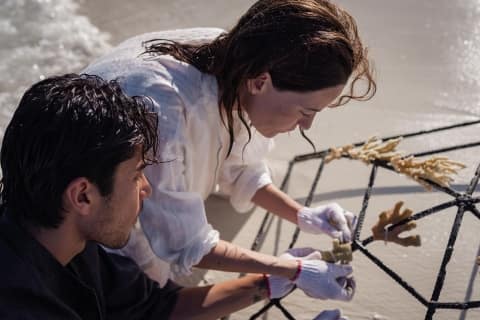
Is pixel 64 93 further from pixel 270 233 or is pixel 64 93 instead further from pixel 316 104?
pixel 270 233

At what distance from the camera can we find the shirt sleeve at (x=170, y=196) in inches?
51.6

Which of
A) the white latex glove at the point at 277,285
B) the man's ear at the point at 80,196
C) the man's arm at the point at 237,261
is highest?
the man's ear at the point at 80,196

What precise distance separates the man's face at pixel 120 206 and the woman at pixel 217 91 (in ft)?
0.76

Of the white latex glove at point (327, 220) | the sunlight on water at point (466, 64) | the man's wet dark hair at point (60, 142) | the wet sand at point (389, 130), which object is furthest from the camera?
the sunlight on water at point (466, 64)

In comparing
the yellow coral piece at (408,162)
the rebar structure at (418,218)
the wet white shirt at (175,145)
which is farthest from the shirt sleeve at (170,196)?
the yellow coral piece at (408,162)

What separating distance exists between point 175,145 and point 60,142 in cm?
41

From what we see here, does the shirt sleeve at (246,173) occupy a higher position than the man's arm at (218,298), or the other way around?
the shirt sleeve at (246,173)

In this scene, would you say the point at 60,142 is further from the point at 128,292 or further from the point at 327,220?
the point at 327,220

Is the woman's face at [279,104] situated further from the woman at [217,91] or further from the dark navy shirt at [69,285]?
the dark navy shirt at [69,285]

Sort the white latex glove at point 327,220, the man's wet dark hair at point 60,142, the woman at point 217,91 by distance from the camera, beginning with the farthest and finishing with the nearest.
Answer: the white latex glove at point 327,220 → the woman at point 217,91 → the man's wet dark hair at point 60,142

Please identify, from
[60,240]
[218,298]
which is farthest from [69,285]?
[218,298]

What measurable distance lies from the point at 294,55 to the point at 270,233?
90cm

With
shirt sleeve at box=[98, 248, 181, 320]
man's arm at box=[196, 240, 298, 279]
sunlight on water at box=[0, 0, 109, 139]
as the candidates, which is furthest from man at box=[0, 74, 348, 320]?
sunlight on water at box=[0, 0, 109, 139]

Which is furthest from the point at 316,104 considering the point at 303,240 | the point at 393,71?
the point at 393,71
